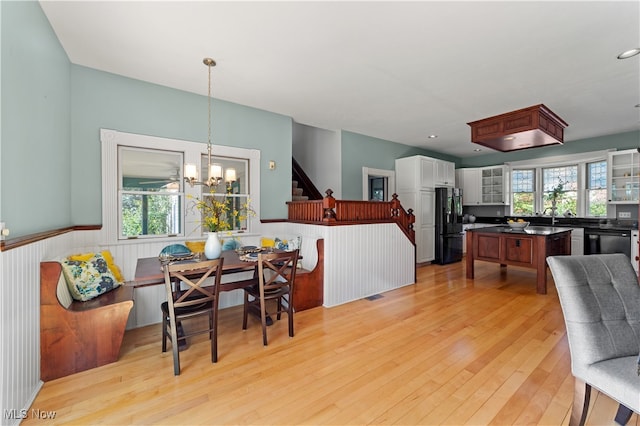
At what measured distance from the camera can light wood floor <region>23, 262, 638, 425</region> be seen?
1.74 metres

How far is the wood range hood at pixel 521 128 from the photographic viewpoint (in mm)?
3840

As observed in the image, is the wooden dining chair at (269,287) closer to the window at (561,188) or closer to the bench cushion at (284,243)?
the bench cushion at (284,243)

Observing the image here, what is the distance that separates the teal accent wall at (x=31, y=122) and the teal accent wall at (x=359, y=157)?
4.01 m

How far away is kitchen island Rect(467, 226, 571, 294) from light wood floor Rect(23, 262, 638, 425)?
1.03m

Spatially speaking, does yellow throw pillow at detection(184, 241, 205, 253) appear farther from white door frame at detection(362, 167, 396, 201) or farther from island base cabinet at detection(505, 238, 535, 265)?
island base cabinet at detection(505, 238, 535, 265)

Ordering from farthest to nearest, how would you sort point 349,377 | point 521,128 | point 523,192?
point 523,192 → point 521,128 → point 349,377

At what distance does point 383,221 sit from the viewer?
421cm

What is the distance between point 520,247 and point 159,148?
530cm

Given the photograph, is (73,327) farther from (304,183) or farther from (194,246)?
(304,183)

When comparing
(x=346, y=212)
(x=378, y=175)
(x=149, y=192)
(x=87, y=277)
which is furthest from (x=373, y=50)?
(x=378, y=175)

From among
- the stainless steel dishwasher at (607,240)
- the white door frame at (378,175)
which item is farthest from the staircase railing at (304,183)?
the stainless steel dishwasher at (607,240)

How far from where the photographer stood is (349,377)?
213cm

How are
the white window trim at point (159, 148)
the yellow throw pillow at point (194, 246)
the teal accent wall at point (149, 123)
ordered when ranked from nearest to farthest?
the teal accent wall at point (149, 123) → the white window trim at point (159, 148) → the yellow throw pillow at point (194, 246)

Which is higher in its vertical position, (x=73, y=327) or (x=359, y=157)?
(x=359, y=157)
